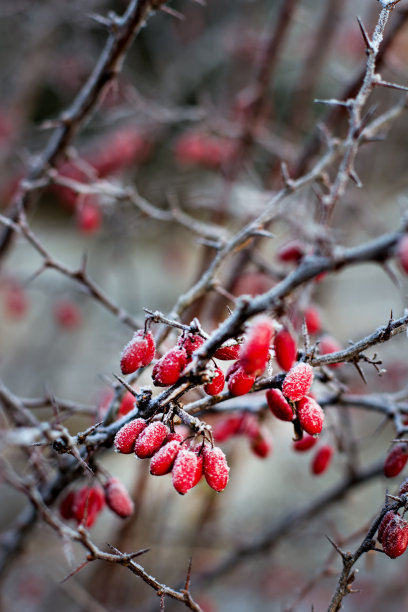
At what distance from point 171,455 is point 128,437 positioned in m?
0.07

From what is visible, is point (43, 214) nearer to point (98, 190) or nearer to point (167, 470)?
point (98, 190)

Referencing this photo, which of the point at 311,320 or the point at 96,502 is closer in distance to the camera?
the point at 96,502

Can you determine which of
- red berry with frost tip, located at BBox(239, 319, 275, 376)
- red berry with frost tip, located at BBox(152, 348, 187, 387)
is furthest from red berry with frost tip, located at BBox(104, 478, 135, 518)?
red berry with frost tip, located at BBox(239, 319, 275, 376)

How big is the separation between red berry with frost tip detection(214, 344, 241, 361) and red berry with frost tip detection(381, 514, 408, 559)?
374mm

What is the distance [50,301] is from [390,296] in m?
3.23

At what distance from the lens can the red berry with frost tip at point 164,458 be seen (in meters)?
0.85

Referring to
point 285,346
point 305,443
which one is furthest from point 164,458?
point 305,443

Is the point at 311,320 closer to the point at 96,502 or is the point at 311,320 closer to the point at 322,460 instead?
the point at 322,460

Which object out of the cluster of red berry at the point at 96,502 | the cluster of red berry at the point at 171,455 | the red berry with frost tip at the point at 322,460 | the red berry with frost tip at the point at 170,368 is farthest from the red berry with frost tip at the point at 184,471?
the red berry with frost tip at the point at 322,460

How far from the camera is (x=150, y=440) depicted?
847 millimetres

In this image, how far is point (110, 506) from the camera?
1.13 m

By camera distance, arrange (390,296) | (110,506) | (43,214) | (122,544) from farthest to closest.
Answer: (43,214) < (390,296) < (122,544) < (110,506)

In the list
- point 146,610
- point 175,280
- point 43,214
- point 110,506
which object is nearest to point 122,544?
point 146,610

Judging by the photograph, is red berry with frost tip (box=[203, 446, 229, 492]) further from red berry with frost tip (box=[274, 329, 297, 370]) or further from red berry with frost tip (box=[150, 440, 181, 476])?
red berry with frost tip (box=[274, 329, 297, 370])
